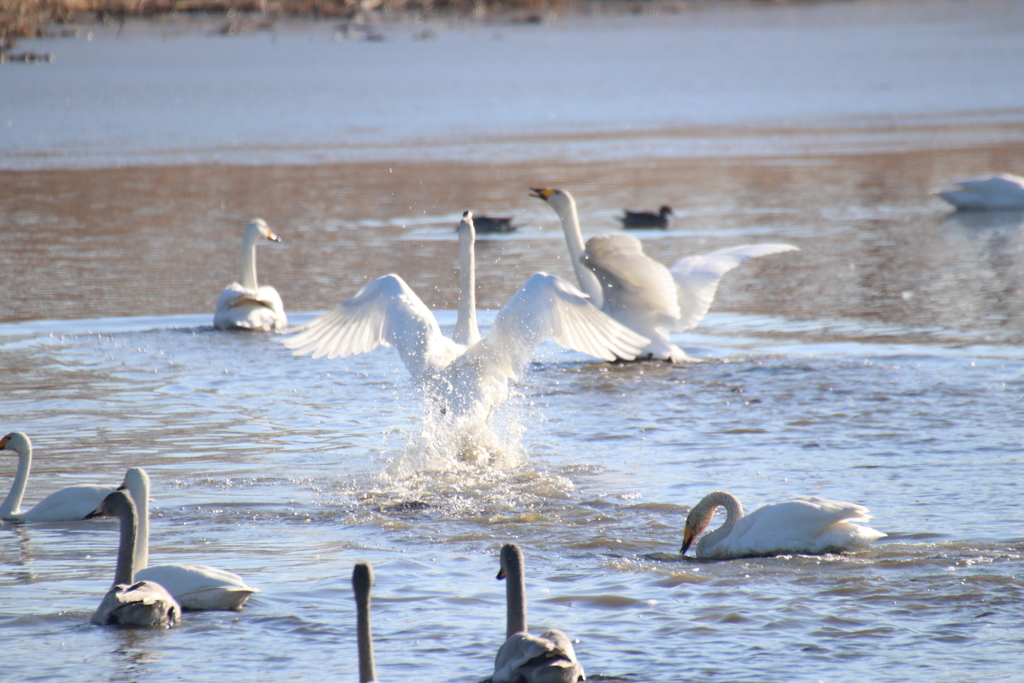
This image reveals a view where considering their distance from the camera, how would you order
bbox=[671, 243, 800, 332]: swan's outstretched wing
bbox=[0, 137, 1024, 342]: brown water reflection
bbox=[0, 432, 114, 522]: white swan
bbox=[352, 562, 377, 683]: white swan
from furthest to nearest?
bbox=[0, 137, 1024, 342]: brown water reflection → bbox=[671, 243, 800, 332]: swan's outstretched wing → bbox=[0, 432, 114, 522]: white swan → bbox=[352, 562, 377, 683]: white swan

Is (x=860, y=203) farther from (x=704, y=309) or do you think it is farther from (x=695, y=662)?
(x=695, y=662)

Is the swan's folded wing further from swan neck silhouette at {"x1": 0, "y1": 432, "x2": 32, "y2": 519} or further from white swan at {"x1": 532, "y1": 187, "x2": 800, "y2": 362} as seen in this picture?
swan neck silhouette at {"x1": 0, "y1": 432, "x2": 32, "y2": 519}

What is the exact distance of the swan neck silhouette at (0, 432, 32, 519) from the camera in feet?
20.4

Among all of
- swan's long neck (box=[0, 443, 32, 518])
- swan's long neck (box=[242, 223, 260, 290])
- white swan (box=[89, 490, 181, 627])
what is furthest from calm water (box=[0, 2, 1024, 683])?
swan's long neck (box=[242, 223, 260, 290])

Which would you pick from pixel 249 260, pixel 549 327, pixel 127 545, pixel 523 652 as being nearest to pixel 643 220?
pixel 249 260

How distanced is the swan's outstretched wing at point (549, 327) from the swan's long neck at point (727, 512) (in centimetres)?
149

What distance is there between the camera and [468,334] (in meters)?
7.78

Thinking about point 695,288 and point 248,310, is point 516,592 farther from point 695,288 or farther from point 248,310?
point 248,310

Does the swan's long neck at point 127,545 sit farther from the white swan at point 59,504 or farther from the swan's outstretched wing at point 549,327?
the swan's outstretched wing at point 549,327

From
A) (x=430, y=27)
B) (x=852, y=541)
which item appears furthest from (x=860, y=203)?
(x=430, y=27)

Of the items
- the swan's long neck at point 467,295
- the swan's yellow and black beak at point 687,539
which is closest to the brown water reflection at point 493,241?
the swan's long neck at point 467,295

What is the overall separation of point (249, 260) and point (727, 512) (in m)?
7.08

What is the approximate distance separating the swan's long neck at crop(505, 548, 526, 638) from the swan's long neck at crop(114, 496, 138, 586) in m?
1.59

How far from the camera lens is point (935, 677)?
431cm
